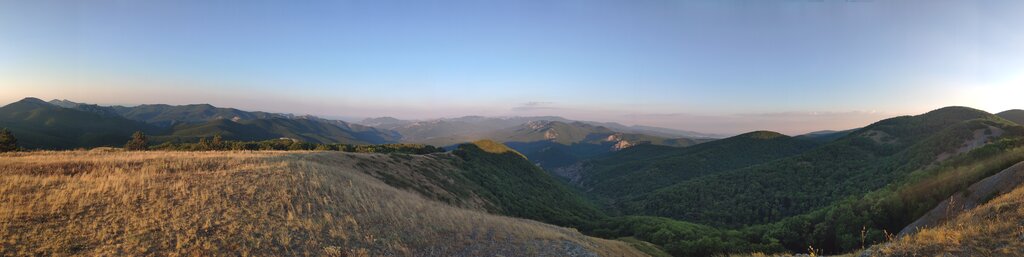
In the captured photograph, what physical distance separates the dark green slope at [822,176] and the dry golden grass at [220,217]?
8518cm

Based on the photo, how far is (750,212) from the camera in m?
95.2

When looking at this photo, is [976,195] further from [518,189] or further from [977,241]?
[518,189]

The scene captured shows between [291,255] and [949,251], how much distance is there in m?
Result: 21.5

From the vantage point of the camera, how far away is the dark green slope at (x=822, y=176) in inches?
3275

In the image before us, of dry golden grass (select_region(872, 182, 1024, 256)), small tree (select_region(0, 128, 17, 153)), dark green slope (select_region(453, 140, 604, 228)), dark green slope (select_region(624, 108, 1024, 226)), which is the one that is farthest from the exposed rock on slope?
small tree (select_region(0, 128, 17, 153))

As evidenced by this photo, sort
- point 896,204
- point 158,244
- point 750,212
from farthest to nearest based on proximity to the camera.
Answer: point 750,212 → point 896,204 → point 158,244

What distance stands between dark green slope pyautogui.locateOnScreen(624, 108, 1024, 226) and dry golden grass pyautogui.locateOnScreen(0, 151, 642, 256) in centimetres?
8518

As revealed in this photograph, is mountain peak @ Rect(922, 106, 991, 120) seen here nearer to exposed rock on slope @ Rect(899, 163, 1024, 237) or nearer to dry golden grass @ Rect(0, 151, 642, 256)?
exposed rock on slope @ Rect(899, 163, 1024, 237)

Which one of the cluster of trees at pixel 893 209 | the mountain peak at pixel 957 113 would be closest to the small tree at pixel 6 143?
the cluster of trees at pixel 893 209

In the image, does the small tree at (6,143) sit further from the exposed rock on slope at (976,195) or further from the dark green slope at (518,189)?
the exposed rock on slope at (976,195)

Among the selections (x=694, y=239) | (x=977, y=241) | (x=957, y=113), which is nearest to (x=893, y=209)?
(x=694, y=239)

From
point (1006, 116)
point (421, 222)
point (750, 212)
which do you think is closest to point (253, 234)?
point (421, 222)

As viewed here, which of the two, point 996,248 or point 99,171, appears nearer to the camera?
point 996,248

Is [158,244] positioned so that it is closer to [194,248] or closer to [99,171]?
[194,248]
